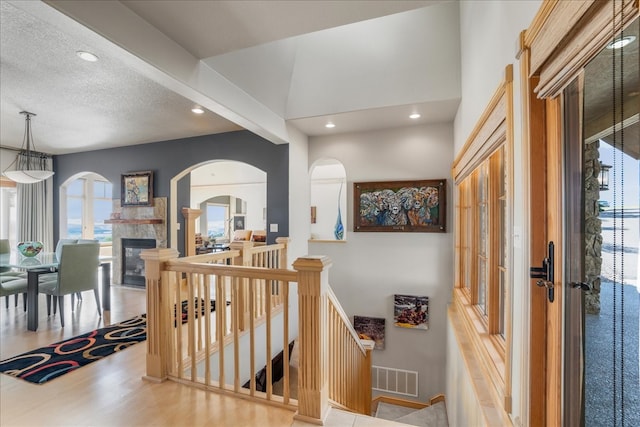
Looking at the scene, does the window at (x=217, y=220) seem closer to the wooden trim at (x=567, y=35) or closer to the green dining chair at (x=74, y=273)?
the green dining chair at (x=74, y=273)

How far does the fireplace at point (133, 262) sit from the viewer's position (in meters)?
5.27

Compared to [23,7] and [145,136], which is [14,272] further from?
[23,7]

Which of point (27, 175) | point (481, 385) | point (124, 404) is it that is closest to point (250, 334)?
point (124, 404)

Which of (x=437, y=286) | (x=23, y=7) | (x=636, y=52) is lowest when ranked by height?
(x=437, y=286)

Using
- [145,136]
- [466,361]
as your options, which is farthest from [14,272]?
[466,361]

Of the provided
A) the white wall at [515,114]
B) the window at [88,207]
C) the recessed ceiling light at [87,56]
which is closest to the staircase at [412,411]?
the white wall at [515,114]

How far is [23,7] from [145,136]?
344cm

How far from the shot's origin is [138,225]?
522 cm

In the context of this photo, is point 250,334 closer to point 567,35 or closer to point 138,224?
point 567,35

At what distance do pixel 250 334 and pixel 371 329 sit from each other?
2.69 metres

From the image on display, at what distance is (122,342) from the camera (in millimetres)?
2928

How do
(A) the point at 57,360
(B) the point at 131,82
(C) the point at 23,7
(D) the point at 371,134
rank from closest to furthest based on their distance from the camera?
1. (C) the point at 23,7
2. (A) the point at 57,360
3. (B) the point at 131,82
4. (D) the point at 371,134

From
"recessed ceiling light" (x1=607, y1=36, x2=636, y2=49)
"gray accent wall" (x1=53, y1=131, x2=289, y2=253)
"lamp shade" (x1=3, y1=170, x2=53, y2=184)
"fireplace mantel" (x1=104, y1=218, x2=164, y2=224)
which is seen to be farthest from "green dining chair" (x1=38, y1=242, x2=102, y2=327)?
"recessed ceiling light" (x1=607, y1=36, x2=636, y2=49)

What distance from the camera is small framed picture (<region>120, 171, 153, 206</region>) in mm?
5004
